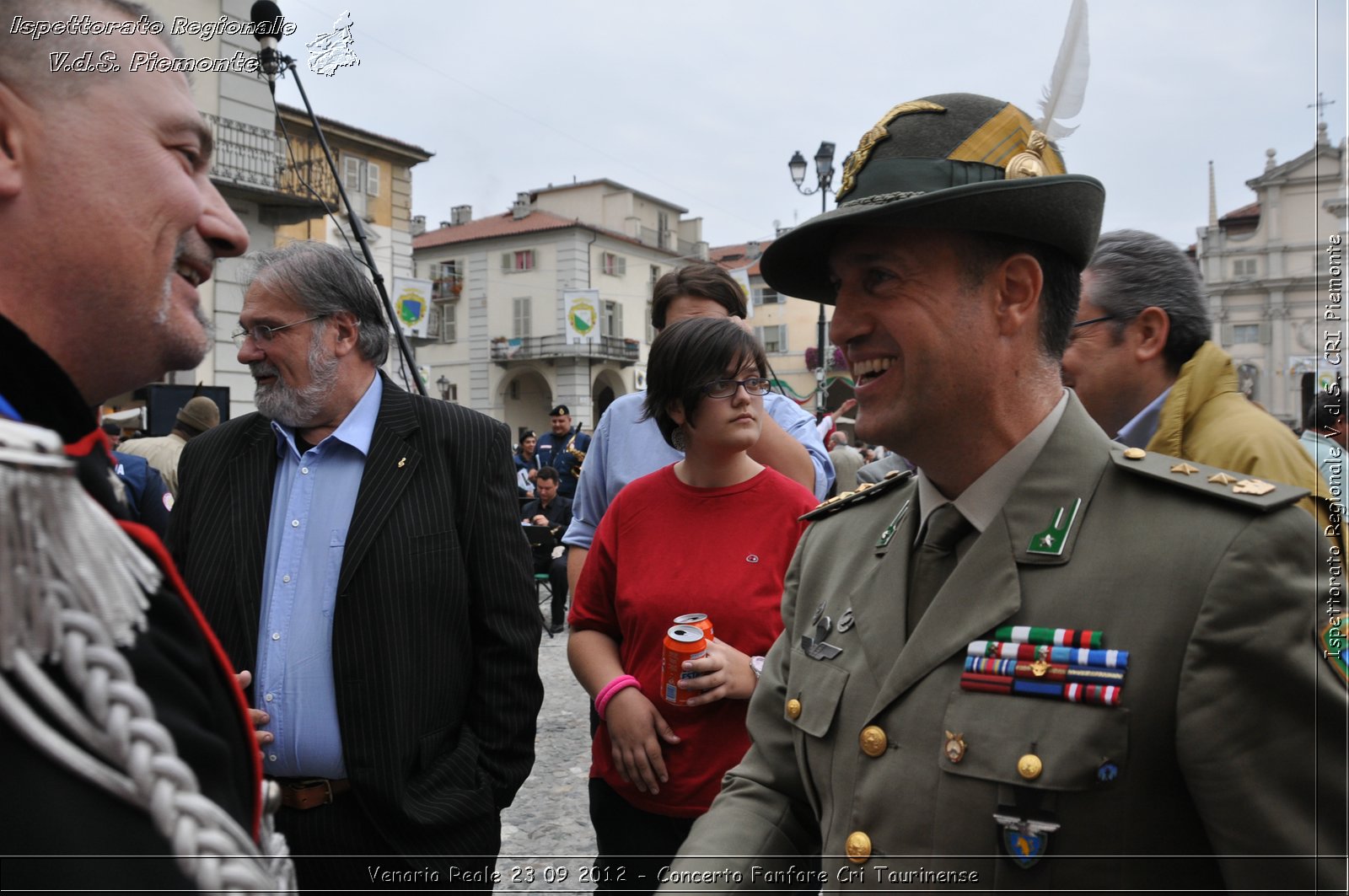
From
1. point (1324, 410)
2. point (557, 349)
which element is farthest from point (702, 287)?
point (557, 349)

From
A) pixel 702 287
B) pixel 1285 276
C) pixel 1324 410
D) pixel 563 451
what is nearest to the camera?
pixel 1324 410

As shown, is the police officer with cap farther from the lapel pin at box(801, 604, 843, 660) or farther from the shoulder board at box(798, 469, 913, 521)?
the lapel pin at box(801, 604, 843, 660)

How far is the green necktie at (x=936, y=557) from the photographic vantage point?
170 cm

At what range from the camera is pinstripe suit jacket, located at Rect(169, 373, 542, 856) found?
242cm

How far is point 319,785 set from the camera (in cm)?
239

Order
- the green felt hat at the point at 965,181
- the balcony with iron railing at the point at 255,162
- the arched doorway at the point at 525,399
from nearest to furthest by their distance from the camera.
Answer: the green felt hat at the point at 965,181 → the balcony with iron railing at the point at 255,162 → the arched doorway at the point at 525,399

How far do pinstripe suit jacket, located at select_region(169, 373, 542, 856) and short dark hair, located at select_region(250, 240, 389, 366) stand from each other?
22 centimetres

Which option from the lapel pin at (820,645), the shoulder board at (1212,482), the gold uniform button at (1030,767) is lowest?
the gold uniform button at (1030,767)

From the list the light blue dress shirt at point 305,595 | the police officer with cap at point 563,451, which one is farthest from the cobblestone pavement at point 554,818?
the police officer with cap at point 563,451

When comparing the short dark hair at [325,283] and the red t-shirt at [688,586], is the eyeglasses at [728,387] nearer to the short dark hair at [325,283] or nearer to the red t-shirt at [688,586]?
the red t-shirt at [688,586]

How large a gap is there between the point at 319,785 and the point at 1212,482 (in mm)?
2230

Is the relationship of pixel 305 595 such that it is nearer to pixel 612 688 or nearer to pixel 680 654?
pixel 612 688

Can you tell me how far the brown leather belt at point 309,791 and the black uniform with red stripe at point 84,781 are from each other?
1.45 meters

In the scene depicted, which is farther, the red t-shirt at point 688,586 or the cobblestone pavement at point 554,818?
the cobblestone pavement at point 554,818
